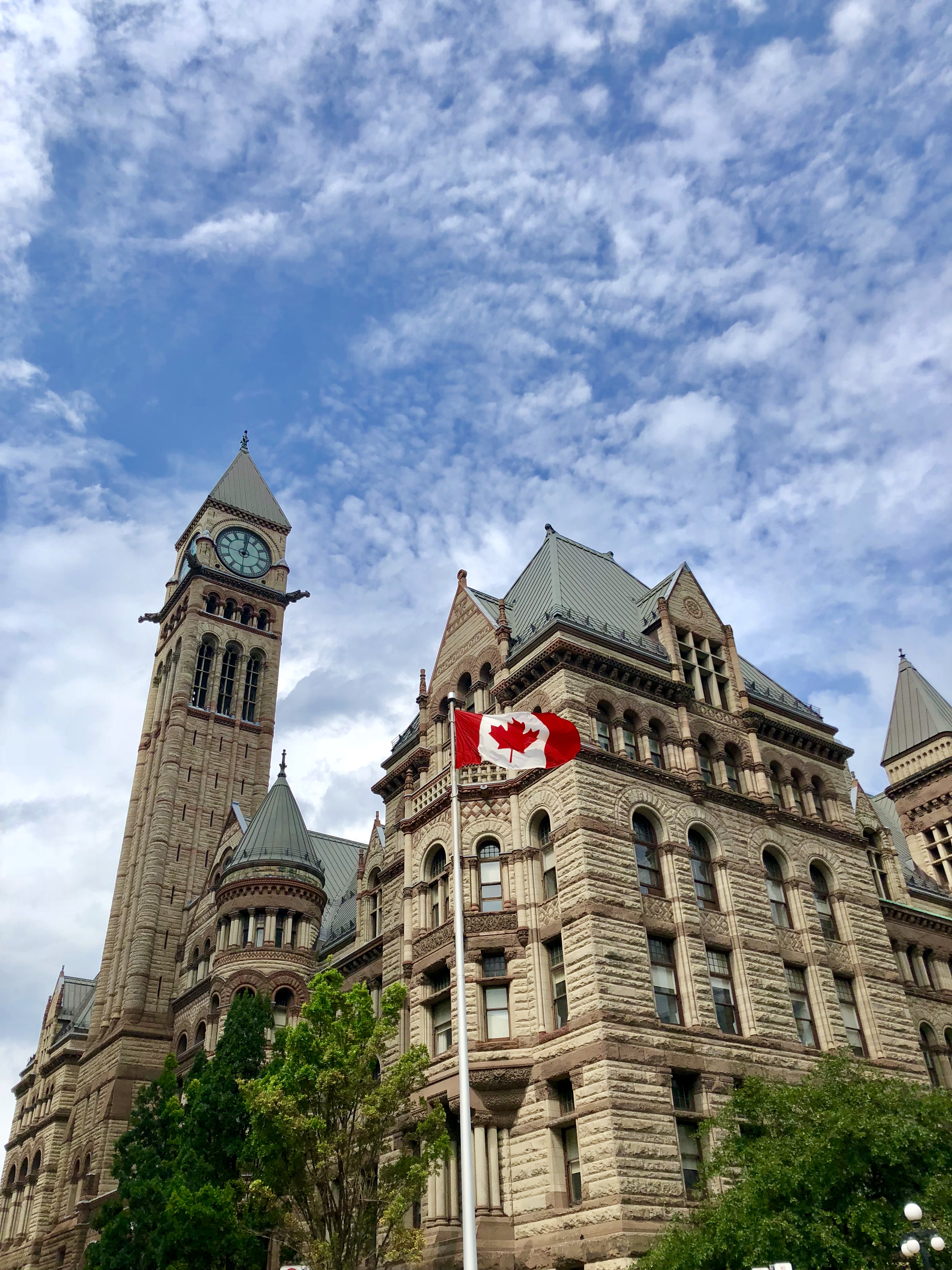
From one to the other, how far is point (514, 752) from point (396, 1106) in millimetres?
9867

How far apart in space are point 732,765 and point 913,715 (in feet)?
97.6

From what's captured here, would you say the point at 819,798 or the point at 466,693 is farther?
the point at 819,798

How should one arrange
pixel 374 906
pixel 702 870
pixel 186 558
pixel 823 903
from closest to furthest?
pixel 702 870
pixel 823 903
pixel 374 906
pixel 186 558

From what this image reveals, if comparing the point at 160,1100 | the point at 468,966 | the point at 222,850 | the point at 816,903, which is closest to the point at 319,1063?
the point at 468,966

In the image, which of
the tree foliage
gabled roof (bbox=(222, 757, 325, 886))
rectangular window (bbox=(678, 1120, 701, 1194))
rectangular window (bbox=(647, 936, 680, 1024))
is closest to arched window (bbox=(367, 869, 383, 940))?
gabled roof (bbox=(222, 757, 325, 886))

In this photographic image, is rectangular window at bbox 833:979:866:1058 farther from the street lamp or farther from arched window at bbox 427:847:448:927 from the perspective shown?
the street lamp

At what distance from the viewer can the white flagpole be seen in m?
18.0

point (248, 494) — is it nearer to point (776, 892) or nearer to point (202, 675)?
point (202, 675)

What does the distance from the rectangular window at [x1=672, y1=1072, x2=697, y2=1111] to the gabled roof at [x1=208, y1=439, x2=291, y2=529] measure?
209ft

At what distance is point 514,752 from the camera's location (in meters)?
25.6

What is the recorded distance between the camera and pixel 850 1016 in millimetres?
37906

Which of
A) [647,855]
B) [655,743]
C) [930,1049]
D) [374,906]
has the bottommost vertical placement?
[930,1049]

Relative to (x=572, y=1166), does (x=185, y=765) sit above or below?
above

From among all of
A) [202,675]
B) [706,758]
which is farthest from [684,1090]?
[202,675]
